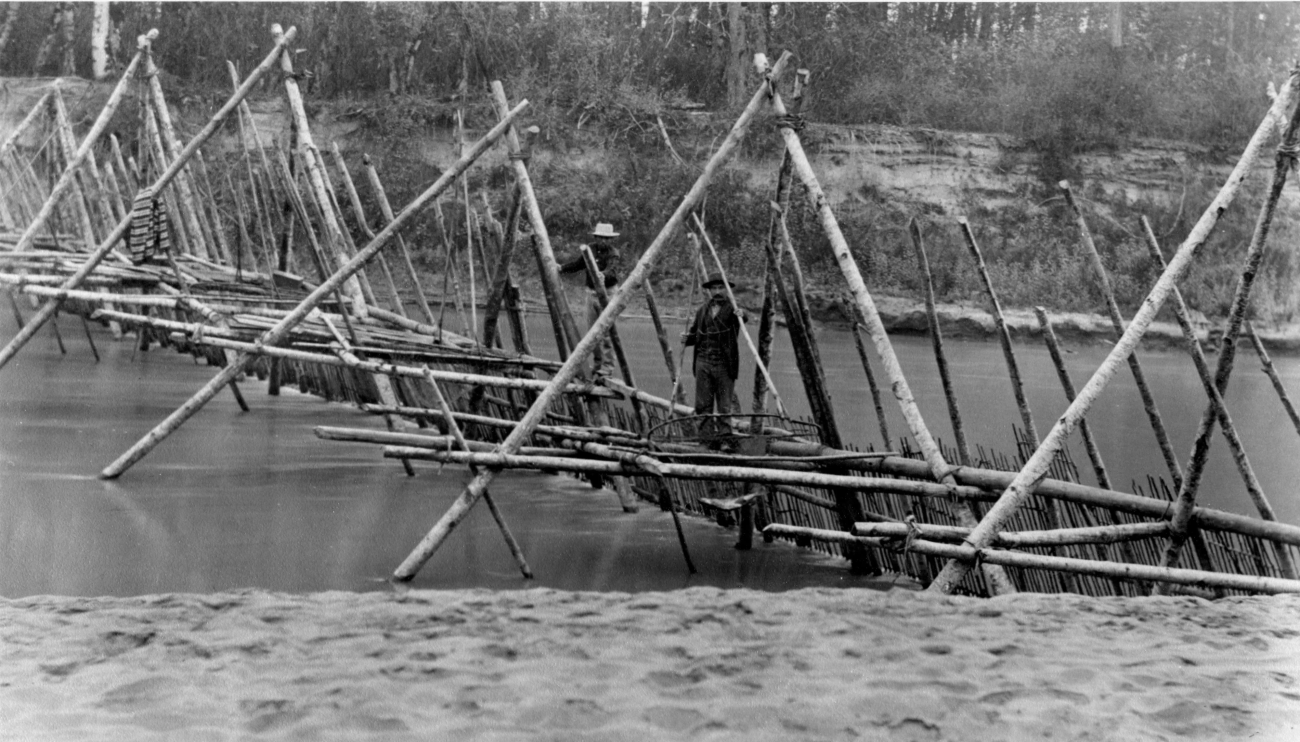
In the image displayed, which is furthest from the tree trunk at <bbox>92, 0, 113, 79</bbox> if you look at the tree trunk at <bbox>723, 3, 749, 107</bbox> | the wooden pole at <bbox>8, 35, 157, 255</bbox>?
the wooden pole at <bbox>8, 35, 157, 255</bbox>

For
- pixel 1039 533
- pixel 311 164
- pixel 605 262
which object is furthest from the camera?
pixel 311 164

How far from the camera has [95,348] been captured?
15.1 m

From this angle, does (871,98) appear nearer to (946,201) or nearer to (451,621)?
(946,201)

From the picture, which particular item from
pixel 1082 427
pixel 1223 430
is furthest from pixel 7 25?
pixel 1223 430

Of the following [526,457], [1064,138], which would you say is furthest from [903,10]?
[526,457]

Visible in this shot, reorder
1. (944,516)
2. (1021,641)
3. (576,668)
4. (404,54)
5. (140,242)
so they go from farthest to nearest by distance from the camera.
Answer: (404,54) → (140,242) → (944,516) → (1021,641) → (576,668)

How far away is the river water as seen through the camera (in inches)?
273

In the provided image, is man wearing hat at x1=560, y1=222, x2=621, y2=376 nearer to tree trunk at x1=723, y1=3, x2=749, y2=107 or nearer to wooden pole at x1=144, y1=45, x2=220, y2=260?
wooden pole at x1=144, y1=45, x2=220, y2=260

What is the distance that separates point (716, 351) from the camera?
8.84 meters

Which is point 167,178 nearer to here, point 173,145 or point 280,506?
point 173,145

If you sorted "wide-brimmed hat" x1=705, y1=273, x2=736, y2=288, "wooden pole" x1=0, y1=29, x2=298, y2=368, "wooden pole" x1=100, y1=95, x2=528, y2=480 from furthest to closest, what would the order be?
"wooden pole" x1=0, y1=29, x2=298, y2=368, "wide-brimmed hat" x1=705, y1=273, x2=736, y2=288, "wooden pole" x1=100, y1=95, x2=528, y2=480

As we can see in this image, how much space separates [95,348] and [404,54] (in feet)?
61.0

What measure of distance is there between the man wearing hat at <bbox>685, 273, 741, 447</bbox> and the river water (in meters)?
0.80

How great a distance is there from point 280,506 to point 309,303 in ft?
4.48
